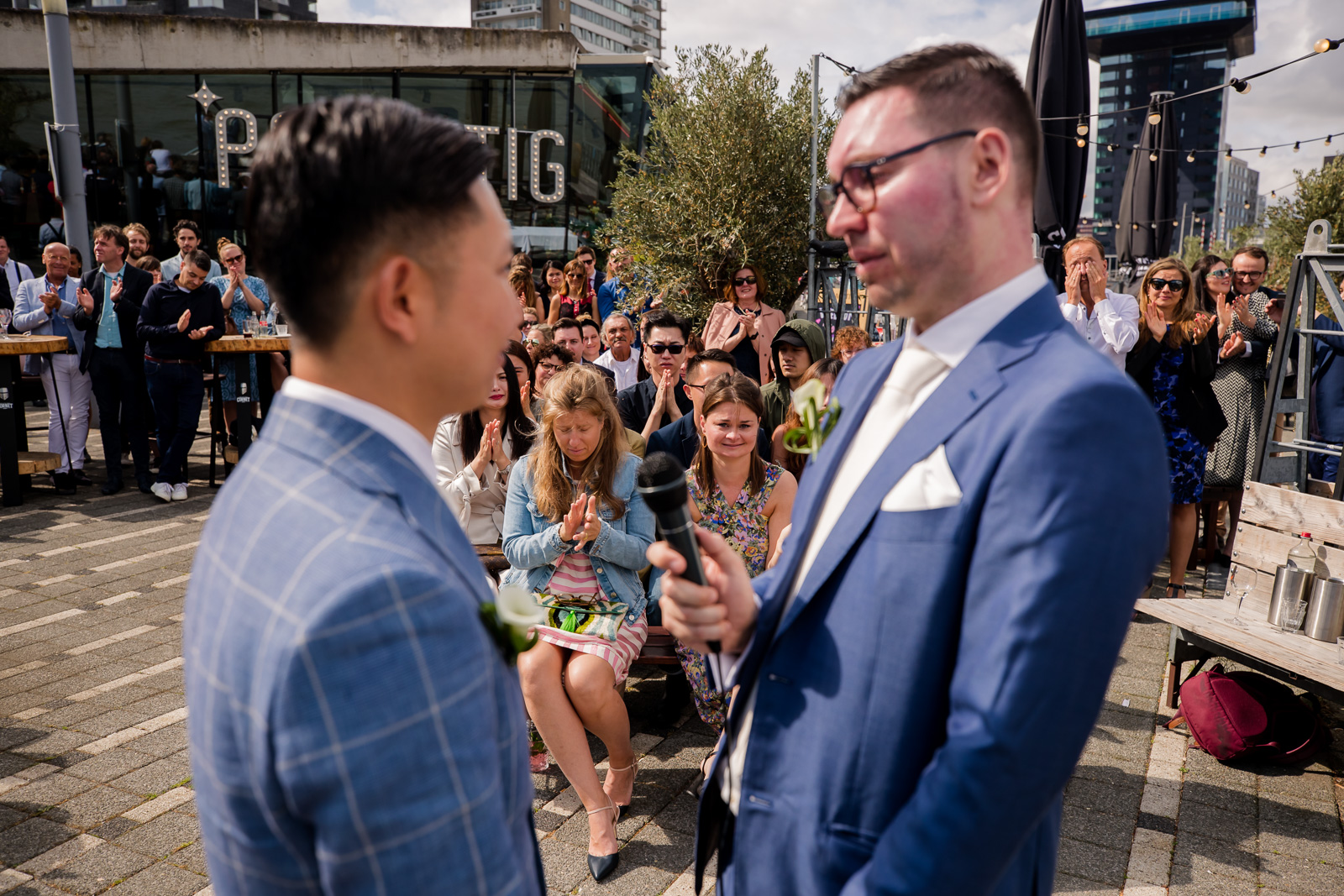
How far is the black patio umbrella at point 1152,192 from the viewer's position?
1284 centimetres

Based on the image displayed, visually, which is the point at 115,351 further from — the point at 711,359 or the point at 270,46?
the point at 270,46

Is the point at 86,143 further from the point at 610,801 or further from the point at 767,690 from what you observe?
the point at 767,690

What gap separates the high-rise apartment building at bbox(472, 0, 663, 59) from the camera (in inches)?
4161

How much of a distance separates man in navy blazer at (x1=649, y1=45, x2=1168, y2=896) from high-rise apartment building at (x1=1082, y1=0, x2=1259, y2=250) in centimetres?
12124

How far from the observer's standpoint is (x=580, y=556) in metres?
3.67

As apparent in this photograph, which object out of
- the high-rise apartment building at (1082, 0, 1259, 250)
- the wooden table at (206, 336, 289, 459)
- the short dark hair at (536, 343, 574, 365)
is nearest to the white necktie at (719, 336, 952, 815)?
the short dark hair at (536, 343, 574, 365)

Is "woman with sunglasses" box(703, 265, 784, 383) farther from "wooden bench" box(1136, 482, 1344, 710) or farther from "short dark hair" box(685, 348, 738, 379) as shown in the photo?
"wooden bench" box(1136, 482, 1344, 710)

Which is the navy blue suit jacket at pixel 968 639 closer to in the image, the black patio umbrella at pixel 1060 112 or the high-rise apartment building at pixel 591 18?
the black patio umbrella at pixel 1060 112

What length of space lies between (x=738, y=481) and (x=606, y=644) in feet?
3.40

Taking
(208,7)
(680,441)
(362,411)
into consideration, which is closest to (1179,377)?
(680,441)

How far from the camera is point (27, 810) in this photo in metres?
3.26

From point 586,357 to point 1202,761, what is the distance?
523 cm

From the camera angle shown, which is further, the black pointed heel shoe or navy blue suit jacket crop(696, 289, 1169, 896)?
the black pointed heel shoe

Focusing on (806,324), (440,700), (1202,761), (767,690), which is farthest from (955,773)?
(806,324)
